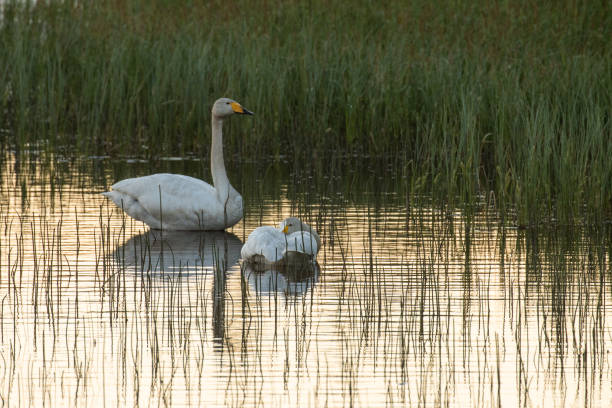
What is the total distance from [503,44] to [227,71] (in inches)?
167

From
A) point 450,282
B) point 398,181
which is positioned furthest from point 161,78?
point 450,282

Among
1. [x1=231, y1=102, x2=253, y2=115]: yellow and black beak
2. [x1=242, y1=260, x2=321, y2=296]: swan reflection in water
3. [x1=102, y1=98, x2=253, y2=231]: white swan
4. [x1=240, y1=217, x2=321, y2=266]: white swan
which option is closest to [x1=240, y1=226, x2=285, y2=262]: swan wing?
[x1=240, y1=217, x2=321, y2=266]: white swan

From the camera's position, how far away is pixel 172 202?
11.4 meters

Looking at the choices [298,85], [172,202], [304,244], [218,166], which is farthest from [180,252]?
[298,85]

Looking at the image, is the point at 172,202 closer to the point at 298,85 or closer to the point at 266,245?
the point at 266,245

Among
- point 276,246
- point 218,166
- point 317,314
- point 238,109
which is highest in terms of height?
point 238,109

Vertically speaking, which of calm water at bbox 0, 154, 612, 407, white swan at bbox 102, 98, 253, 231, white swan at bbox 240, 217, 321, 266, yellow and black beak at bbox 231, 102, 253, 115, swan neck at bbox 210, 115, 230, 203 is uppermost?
yellow and black beak at bbox 231, 102, 253, 115

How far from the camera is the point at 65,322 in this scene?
7668 millimetres

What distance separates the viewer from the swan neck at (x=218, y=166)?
37.9 ft

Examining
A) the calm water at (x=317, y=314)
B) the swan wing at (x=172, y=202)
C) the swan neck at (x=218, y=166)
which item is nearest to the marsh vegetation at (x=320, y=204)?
the calm water at (x=317, y=314)

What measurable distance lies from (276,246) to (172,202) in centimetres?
208

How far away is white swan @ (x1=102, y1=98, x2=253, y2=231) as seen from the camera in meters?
11.4

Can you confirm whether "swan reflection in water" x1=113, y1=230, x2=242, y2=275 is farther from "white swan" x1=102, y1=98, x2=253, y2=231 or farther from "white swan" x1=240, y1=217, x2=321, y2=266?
"white swan" x1=240, y1=217, x2=321, y2=266

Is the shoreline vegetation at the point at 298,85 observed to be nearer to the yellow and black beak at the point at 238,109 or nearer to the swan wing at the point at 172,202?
the yellow and black beak at the point at 238,109
